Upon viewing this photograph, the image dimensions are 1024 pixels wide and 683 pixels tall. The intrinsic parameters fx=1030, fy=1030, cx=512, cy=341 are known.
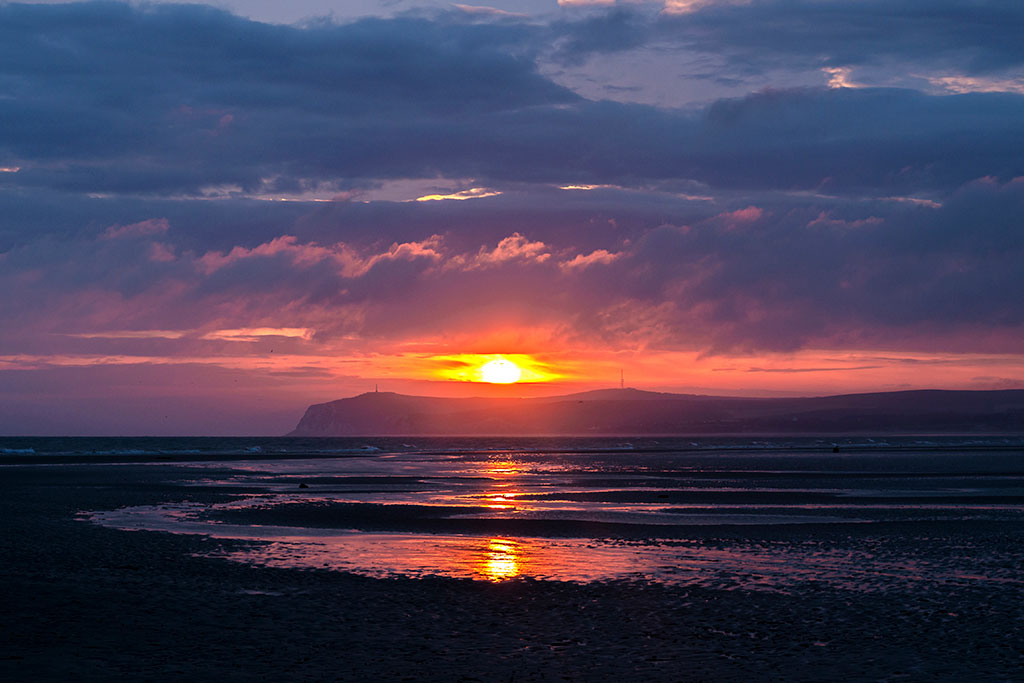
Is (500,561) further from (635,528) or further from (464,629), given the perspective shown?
(635,528)

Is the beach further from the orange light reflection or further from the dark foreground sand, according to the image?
the orange light reflection

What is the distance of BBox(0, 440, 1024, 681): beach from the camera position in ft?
54.7

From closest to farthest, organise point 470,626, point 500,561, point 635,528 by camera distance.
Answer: point 470,626 < point 500,561 < point 635,528

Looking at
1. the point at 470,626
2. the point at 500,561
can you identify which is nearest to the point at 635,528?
the point at 500,561

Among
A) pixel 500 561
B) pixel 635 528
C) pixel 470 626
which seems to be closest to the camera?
pixel 470 626

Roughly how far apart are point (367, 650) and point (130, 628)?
5241 millimetres

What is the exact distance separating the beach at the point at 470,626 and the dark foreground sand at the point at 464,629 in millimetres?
48

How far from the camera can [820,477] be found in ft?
251

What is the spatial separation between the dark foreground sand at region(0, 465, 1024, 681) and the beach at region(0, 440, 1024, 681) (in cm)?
5

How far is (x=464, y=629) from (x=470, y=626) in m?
0.30

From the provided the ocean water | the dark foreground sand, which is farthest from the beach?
the ocean water

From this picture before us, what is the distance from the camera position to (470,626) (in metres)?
20.1

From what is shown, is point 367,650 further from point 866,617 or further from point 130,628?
point 866,617

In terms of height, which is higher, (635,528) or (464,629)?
(464,629)
